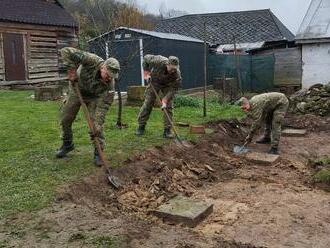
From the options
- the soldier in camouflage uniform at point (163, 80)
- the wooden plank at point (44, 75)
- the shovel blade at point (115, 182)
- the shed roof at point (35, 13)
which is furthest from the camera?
the wooden plank at point (44, 75)

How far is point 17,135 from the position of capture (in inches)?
361

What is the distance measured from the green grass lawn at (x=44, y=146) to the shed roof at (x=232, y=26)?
694 inches

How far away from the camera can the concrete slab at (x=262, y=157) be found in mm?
8791

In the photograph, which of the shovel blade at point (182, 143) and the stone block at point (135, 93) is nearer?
the shovel blade at point (182, 143)

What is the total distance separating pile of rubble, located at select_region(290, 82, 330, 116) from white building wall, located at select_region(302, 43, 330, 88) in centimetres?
323

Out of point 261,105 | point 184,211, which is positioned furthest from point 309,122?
point 184,211

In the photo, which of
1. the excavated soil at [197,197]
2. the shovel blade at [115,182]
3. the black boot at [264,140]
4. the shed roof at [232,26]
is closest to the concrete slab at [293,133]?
the black boot at [264,140]

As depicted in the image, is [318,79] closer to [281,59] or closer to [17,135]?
[281,59]

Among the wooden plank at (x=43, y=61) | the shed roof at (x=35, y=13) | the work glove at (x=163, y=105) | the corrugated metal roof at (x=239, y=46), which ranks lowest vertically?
the work glove at (x=163, y=105)

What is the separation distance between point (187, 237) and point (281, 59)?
16989 mm

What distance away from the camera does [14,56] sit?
1928 centimetres

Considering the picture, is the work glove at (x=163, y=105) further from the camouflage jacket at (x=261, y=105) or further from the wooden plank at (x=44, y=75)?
the wooden plank at (x=44, y=75)

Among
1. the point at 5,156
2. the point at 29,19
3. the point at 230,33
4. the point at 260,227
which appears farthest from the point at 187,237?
the point at 230,33

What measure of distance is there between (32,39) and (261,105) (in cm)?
1333
